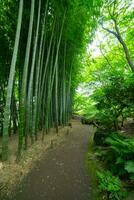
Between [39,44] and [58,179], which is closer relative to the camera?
[58,179]

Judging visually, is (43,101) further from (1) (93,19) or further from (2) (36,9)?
(1) (93,19)

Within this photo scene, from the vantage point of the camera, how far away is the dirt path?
8.66 feet

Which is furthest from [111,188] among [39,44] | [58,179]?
[39,44]

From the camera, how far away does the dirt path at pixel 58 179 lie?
8.66 ft

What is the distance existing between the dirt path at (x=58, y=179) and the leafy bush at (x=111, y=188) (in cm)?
24

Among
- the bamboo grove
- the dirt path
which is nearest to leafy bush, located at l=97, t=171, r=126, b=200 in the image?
the dirt path

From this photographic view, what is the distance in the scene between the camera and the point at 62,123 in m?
8.21

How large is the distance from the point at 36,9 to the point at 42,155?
→ 365 cm

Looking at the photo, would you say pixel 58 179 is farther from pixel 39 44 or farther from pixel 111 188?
pixel 39 44

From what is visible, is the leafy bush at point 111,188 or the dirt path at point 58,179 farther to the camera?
the dirt path at point 58,179

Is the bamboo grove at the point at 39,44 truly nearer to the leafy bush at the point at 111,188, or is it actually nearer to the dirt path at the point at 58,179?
the dirt path at the point at 58,179

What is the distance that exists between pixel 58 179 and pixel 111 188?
957mm

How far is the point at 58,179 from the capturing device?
3.09m

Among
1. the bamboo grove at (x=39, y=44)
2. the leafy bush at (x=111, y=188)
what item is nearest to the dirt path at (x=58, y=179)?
the leafy bush at (x=111, y=188)
